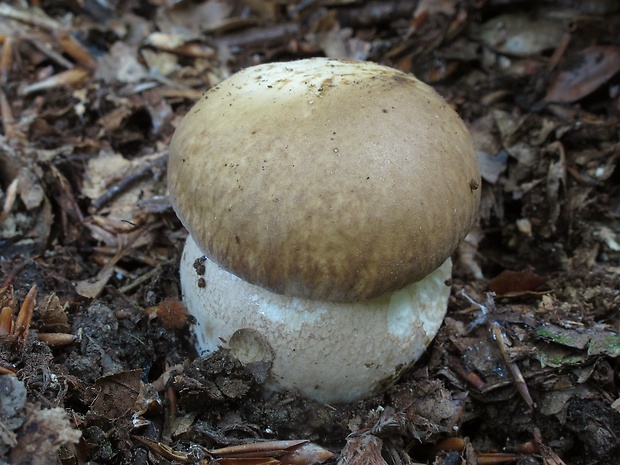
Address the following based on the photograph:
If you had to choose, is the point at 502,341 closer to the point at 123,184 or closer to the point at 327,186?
the point at 327,186

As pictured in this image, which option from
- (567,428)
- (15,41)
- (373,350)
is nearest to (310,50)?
(15,41)

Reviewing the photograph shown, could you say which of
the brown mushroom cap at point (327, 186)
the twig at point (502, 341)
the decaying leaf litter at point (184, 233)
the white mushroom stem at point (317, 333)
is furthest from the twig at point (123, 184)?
the twig at point (502, 341)

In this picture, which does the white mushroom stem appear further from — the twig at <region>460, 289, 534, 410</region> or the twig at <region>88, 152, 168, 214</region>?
the twig at <region>88, 152, 168, 214</region>

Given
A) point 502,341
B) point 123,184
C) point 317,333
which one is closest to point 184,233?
point 123,184

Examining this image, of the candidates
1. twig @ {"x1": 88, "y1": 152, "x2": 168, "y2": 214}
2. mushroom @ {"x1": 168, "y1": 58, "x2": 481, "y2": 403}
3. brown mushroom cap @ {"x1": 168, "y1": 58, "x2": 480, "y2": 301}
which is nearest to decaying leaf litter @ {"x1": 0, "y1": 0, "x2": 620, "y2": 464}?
twig @ {"x1": 88, "y1": 152, "x2": 168, "y2": 214}

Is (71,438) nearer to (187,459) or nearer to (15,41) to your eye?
(187,459)

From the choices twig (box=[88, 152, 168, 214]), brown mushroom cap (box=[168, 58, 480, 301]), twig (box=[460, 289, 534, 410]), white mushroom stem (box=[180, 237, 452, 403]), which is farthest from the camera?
twig (box=[88, 152, 168, 214])

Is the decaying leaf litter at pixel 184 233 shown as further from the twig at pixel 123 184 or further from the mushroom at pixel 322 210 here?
the mushroom at pixel 322 210
